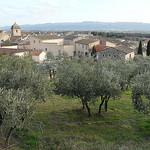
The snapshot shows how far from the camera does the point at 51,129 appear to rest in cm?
1539

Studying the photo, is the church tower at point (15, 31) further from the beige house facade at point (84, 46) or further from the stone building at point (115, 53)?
the stone building at point (115, 53)

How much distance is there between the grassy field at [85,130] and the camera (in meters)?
12.9

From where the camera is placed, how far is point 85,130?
15445 mm

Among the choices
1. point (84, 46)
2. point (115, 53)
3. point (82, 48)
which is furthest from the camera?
point (82, 48)

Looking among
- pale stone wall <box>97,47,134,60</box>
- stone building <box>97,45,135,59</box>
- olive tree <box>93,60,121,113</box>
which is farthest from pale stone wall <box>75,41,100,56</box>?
olive tree <box>93,60,121,113</box>

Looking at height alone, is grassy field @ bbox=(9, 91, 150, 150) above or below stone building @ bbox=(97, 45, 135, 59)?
below

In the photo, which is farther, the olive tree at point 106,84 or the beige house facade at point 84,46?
the beige house facade at point 84,46

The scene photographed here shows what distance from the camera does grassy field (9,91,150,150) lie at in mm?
12875

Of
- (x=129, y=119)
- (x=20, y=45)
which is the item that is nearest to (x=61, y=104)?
(x=129, y=119)

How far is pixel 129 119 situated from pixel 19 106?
41.2 feet

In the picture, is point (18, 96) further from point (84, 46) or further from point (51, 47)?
point (84, 46)

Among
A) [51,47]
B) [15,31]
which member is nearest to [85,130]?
[51,47]

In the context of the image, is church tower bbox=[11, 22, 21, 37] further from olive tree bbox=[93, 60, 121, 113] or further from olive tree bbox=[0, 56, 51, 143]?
olive tree bbox=[93, 60, 121, 113]

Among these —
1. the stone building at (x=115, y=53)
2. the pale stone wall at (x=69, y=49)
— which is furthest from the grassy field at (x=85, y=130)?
the pale stone wall at (x=69, y=49)
